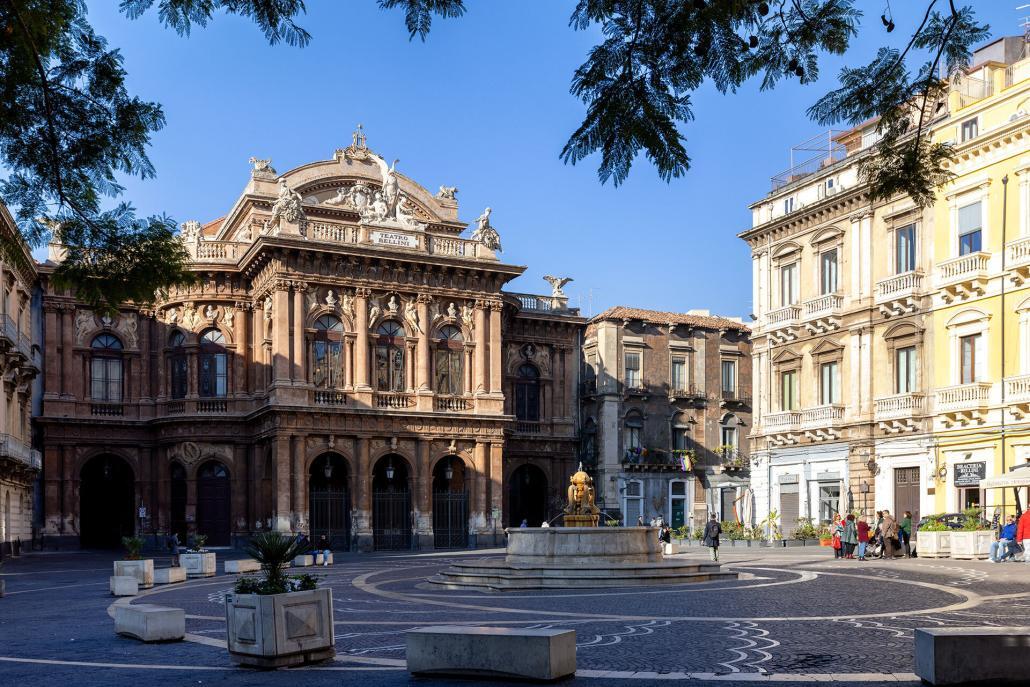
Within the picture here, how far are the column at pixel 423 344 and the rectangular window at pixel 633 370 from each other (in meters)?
16.1

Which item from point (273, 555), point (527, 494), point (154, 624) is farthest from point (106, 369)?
point (273, 555)

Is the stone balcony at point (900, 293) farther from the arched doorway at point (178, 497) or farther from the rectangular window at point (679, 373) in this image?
the arched doorway at point (178, 497)

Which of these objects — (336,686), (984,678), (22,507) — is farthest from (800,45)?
(22,507)

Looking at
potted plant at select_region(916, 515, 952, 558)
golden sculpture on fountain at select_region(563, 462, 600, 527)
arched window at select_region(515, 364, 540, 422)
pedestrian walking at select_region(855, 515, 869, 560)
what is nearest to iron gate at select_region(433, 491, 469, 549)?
arched window at select_region(515, 364, 540, 422)

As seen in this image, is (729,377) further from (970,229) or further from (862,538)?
(862,538)

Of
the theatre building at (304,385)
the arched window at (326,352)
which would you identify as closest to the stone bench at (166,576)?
the theatre building at (304,385)

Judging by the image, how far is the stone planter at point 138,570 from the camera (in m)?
24.3

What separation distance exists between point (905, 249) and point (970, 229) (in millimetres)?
2937

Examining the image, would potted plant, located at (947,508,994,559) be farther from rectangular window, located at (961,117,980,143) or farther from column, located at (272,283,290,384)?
column, located at (272,283,290,384)

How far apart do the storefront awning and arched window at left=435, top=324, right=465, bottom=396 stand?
71.3 feet

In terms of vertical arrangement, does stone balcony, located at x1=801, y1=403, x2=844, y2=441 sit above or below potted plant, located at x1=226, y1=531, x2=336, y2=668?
above

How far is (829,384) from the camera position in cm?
4234

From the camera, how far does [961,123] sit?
3703 centimetres

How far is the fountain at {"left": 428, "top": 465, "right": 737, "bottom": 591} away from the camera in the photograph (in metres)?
23.8
